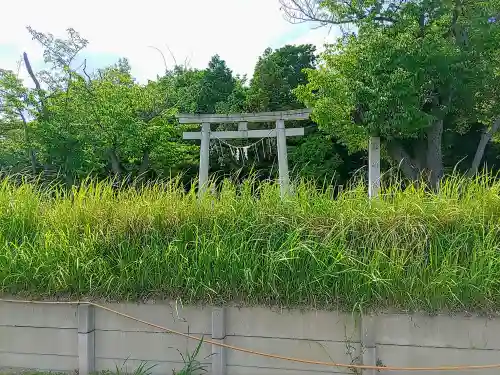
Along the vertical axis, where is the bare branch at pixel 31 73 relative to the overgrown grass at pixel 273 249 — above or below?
above

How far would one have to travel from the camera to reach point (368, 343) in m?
2.69


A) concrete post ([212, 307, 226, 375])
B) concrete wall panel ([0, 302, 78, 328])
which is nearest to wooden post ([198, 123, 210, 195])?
concrete wall panel ([0, 302, 78, 328])

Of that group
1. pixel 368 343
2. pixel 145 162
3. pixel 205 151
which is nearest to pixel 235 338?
pixel 368 343

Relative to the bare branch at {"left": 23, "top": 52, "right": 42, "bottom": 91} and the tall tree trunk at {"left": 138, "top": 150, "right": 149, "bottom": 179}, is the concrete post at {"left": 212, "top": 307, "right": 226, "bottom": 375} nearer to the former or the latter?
the tall tree trunk at {"left": 138, "top": 150, "right": 149, "bottom": 179}

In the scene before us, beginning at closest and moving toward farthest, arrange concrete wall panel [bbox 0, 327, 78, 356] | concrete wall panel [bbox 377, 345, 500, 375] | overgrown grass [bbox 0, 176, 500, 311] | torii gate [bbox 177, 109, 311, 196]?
concrete wall panel [bbox 377, 345, 500, 375] < overgrown grass [bbox 0, 176, 500, 311] < concrete wall panel [bbox 0, 327, 78, 356] < torii gate [bbox 177, 109, 311, 196]

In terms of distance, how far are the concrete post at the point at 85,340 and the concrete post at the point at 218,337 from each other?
848mm

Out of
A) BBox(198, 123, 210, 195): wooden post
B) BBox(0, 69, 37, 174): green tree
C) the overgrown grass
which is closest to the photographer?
the overgrown grass

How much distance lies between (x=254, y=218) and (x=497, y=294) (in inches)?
63.5

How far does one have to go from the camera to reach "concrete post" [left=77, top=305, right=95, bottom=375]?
116 inches

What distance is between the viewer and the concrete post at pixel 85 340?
2951mm

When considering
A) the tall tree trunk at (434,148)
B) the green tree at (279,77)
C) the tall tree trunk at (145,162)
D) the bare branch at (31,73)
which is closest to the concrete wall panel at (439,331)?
the tall tree trunk at (434,148)

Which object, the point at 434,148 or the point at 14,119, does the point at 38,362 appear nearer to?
the point at 434,148

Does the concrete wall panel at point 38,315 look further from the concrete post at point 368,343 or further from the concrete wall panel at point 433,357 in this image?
the concrete wall panel at point 433,357

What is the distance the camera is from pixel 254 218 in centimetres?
315
